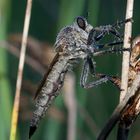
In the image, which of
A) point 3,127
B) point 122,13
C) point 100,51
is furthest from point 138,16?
point 3,127

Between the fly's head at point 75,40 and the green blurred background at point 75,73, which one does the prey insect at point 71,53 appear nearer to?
the fly's head at point 75,40

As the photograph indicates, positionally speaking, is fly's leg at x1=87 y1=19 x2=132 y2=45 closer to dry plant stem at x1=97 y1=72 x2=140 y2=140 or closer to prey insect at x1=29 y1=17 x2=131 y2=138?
prey insect at x1=29 y1=17 x2=131 y2=138

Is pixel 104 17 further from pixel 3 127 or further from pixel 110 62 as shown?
pixel 3 127

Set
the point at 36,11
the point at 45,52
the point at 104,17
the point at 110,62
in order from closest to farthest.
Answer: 1. the point at 45,52
2. the point at 110,62
3. the point at 104,17
4. the point at 36,11

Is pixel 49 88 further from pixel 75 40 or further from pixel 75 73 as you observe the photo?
pixel 75 73

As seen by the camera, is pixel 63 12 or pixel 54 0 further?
pixel 54 0

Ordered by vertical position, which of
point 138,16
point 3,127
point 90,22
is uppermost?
point 138,16
